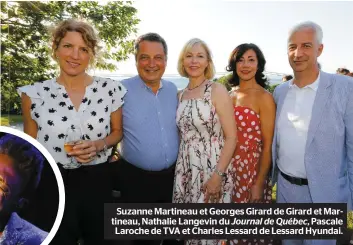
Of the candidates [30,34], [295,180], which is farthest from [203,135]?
[30,34]

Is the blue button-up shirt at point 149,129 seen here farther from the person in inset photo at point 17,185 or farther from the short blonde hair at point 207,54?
the person in inset photo at point 17,185

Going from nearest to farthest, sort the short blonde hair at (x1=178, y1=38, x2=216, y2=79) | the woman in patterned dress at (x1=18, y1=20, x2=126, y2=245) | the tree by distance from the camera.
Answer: the woman in patterned dress at (x1=18, y1=20, x2=126, y2=245)
the short blonde hair at (x1=178, y1=38, x2=216, y2=79)
the tree

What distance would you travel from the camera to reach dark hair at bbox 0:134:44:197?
2.19m

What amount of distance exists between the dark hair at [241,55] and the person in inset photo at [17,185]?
1.83 meters

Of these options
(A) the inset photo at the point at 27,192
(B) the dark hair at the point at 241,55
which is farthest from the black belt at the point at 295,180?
(A) the inset photo at the point at 27,192

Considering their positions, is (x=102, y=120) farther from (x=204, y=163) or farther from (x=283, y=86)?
(x=283, y=86)

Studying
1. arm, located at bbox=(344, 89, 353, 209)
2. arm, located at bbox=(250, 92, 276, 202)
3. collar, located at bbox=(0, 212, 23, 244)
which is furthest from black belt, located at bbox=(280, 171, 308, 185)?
collar, located at bbox=(0, 212, 23, 244)

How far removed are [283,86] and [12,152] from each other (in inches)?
84.1

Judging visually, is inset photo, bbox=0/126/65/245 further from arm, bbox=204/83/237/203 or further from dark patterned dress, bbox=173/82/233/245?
arm, bbox=204/83/237/203

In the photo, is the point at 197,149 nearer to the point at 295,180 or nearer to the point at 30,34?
the point at 295,180

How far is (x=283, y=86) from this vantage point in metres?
2.93

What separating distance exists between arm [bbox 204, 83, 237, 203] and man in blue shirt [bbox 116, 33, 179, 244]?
0.41m

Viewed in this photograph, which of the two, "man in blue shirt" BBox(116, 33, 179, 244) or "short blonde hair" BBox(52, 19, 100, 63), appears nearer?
"short blonde hair" BBox(52, 19, 100, 63)

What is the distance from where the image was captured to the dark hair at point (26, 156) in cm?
219
